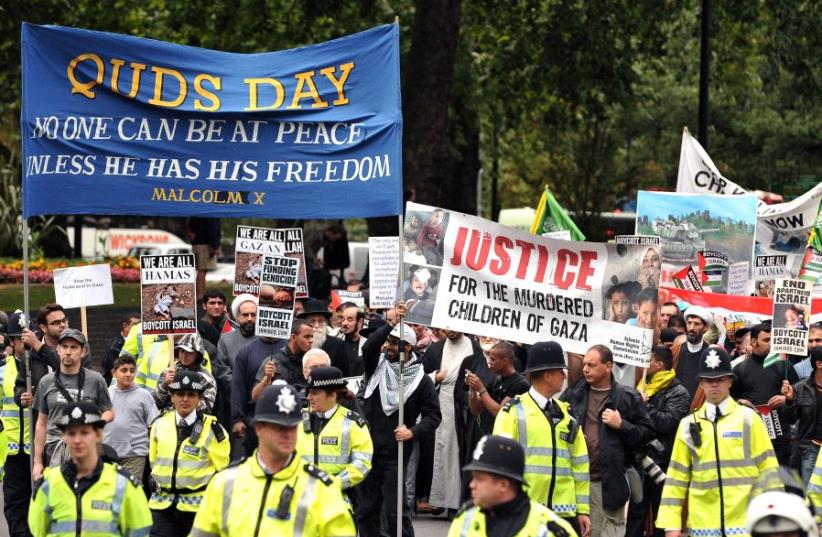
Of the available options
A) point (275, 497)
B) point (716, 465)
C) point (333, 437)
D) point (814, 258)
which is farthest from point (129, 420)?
point (814, 258)

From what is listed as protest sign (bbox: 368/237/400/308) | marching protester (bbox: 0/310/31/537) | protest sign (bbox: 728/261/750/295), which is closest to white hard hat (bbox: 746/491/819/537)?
marching protester (bbox: 0/310/31/537)

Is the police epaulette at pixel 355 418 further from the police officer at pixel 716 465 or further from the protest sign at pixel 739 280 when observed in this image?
the protest sign at pixel 739 280

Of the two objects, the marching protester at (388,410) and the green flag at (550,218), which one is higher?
the green flag at (550,218)

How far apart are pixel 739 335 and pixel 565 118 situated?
15.9 meters

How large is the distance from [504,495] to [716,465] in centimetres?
316

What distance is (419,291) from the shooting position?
10.7 m

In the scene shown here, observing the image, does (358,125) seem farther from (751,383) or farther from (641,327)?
(751,383)

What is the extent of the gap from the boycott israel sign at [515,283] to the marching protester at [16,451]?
10.2ft

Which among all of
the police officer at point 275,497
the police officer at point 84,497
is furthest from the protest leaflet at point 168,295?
the police officer at point 275,497

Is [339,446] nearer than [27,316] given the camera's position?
Yes

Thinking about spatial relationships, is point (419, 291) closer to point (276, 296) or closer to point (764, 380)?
point (276, 296)

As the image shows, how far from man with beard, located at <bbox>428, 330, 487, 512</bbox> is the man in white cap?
1705 millimetres

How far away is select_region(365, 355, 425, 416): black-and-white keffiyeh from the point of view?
11.8 meters

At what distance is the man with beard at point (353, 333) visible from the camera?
13.3 m
